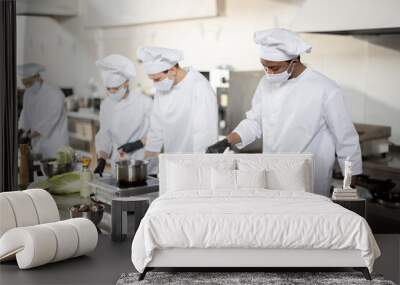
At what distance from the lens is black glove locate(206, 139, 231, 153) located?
22.3 ft

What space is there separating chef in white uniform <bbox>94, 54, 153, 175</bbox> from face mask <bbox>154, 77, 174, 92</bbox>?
17cm

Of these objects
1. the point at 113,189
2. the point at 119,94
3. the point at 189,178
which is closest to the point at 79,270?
the point at 189,178

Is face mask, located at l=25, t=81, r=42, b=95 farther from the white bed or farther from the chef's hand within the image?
the white bed

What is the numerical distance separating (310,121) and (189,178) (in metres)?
1.39

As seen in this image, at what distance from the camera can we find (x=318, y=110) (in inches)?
257

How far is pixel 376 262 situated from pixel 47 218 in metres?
2.80

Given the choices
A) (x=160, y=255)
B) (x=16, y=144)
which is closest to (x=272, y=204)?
(x=160, y=255)

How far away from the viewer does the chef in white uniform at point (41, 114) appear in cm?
711

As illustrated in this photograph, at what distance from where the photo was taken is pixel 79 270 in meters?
5.25

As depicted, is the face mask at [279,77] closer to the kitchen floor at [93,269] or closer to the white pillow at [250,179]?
the white pillow at [250,179]

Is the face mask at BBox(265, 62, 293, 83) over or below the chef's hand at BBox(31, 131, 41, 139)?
over

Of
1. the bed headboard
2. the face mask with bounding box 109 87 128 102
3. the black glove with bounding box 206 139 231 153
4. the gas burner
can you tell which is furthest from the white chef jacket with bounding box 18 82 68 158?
the gas burner

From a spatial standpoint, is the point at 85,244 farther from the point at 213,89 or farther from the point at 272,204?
the point at 213,89

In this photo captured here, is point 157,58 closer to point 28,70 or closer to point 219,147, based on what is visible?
point 219,147
